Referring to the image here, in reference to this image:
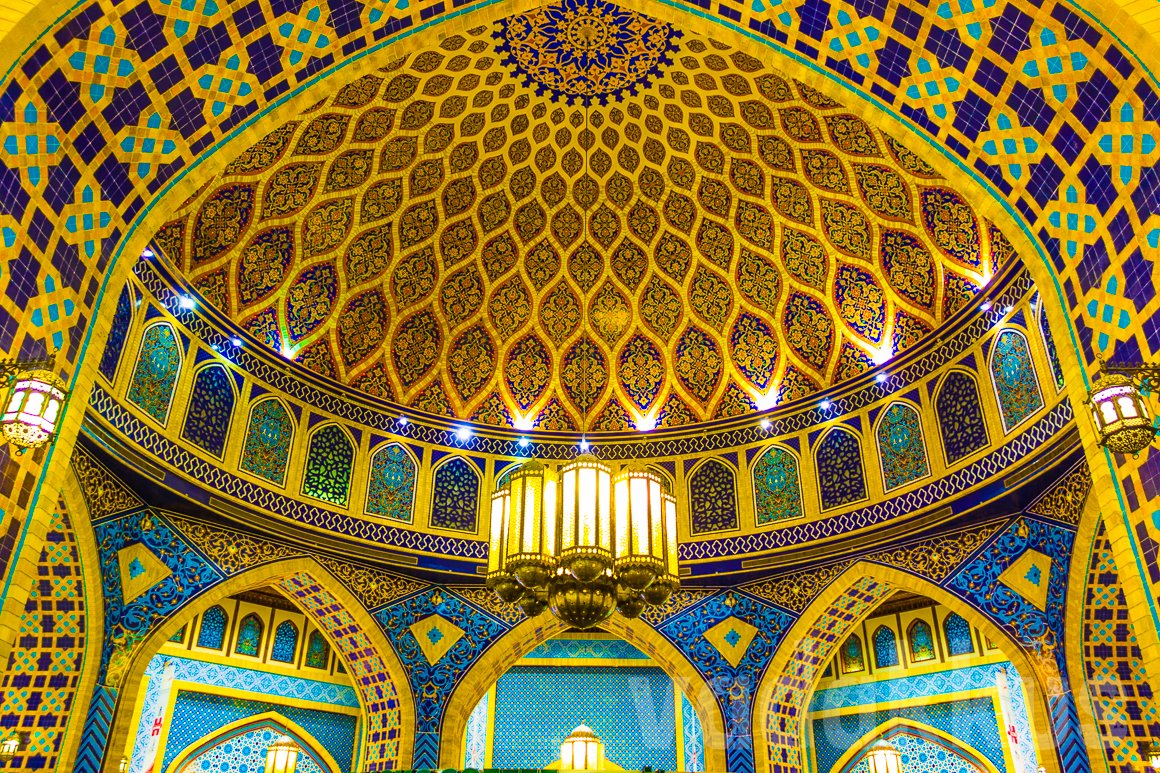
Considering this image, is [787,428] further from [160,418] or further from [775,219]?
[160,418]

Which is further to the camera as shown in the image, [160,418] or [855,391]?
[855,391]

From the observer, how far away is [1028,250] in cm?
664

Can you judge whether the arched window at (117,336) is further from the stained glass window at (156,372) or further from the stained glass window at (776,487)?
the stained glass window at (776,487)

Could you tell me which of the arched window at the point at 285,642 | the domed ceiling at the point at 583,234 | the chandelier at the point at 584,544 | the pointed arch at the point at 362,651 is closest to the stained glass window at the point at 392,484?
the domed ceiling at the point at 583,234

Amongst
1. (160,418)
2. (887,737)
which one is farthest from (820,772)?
(160,418)

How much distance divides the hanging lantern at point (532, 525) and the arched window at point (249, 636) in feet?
30.5

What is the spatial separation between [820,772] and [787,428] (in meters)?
6.29

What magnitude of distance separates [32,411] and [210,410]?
725 cm

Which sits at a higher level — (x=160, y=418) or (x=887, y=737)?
(x=160, y=418)

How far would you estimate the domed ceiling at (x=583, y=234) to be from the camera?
1190 cm

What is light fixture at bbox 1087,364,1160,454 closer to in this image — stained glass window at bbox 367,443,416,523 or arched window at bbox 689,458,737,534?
arched window at bbox 689,458,737,534

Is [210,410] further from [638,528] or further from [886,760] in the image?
[886,760]

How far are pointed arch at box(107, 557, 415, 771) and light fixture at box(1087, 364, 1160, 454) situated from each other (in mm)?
10028

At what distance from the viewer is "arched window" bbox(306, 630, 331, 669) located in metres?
16.0
